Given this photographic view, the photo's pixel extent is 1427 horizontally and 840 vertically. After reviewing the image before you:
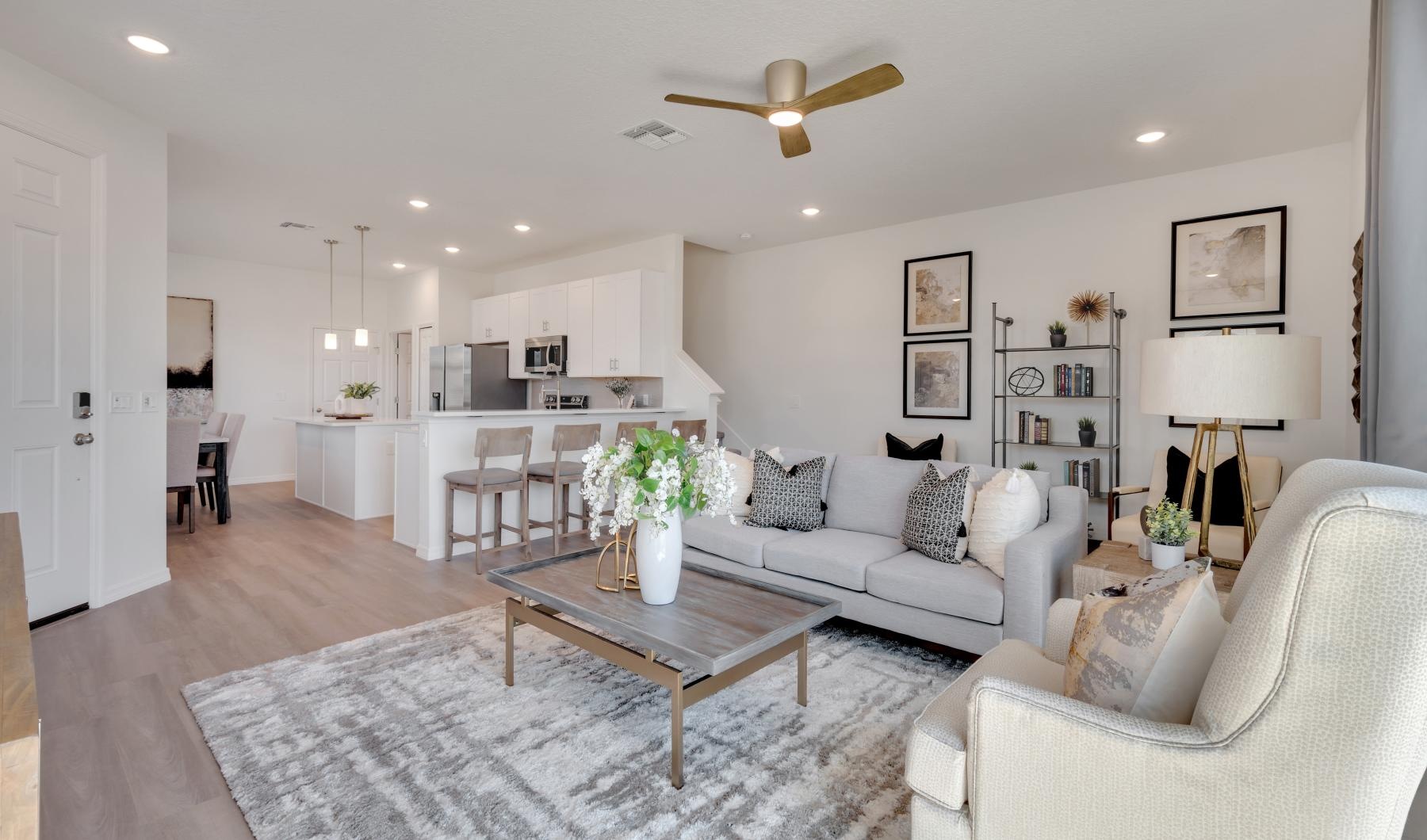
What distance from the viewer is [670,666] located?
2270mm

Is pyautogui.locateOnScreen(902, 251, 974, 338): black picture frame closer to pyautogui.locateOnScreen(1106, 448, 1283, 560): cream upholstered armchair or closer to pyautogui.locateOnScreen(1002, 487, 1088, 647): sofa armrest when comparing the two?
pyautogui.locateOnScreen(1106, 448, 1283, 560): cream upholstered armchair

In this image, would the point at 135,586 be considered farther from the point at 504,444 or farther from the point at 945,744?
the point at 945,744

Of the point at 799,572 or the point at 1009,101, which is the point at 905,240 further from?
the point at 799,572

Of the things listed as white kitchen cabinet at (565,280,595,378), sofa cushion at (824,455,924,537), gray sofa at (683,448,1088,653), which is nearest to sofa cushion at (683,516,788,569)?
gray sofa at (683,448,1088,653)

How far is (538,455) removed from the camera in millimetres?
5324

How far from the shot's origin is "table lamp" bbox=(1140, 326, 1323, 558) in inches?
80.2

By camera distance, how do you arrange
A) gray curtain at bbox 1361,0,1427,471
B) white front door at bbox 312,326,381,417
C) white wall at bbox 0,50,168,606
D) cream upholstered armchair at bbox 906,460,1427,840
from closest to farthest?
1. cream upholstered armchair at bbox 906,460,1427,840
2. gray curtain at bbox 1361,0,1427,471
3. white wall at bbox 0,50,168,606
4. white front door at bbox 312,326,381,417

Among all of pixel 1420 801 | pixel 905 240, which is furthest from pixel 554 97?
pixel 1420 801

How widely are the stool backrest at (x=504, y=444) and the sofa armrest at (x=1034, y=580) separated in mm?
3154

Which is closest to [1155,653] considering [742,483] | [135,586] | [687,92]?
[742,483]

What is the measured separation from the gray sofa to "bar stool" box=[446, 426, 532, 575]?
1505 mm

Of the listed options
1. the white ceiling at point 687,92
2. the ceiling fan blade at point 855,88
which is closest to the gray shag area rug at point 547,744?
the ceiling fan blade at point 855,88

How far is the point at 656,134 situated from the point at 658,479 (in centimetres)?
247

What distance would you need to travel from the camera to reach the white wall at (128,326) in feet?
11.4
